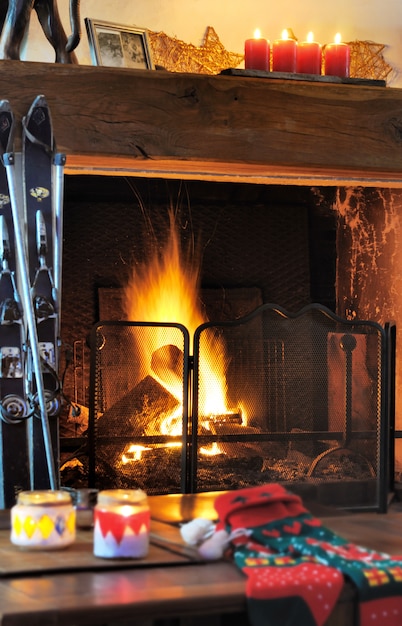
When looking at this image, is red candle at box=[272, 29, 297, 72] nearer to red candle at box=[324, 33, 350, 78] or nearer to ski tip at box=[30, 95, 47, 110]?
red candle at box=[324, 33, 350, 78]

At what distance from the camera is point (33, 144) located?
303 cm

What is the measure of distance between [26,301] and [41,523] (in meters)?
1.58

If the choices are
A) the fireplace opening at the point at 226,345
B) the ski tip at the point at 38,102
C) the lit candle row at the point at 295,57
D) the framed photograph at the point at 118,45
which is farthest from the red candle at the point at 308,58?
the ski tip at the point at 38,102

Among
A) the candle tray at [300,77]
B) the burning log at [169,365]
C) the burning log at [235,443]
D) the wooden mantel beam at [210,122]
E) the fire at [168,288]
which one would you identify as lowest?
the burning log at [235,443]

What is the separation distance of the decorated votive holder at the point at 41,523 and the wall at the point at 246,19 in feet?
7.62

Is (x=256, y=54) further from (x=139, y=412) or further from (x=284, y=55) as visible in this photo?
(x=139, y=412)

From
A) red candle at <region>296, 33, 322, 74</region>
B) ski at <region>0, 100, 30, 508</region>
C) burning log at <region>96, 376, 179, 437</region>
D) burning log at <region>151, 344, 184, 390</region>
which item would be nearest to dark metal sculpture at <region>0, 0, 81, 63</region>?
ski at <region>0, 100, 30, 508</region>

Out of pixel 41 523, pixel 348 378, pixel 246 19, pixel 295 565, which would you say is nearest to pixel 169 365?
pixel 348 378

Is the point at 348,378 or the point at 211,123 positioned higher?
the point at 211,123

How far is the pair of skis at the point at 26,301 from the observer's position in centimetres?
300

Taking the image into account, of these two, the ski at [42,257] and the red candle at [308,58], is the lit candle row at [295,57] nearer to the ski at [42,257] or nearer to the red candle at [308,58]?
the red candle at [308,58]

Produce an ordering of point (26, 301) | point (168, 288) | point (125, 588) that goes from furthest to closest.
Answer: point (168, 288) → point (26, 301) → point (125, 588)

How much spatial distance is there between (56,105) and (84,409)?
1224mm

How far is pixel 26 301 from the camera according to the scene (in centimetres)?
299
